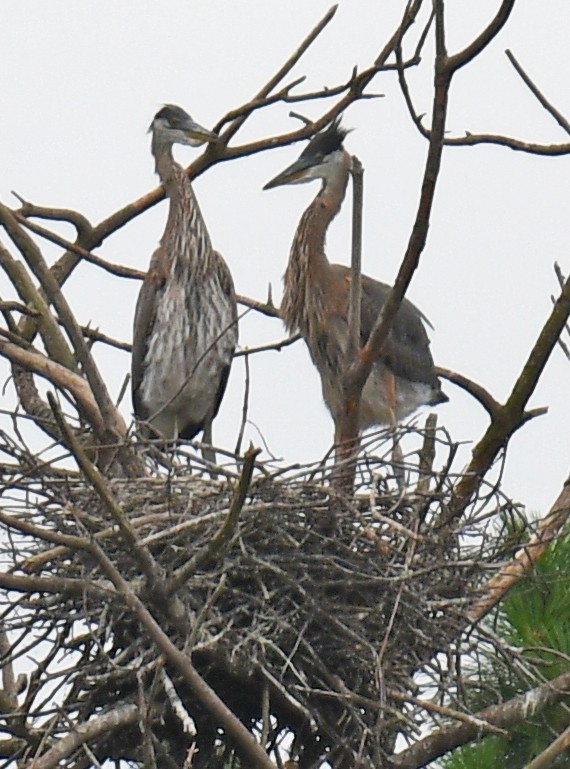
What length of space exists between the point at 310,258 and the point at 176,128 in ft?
2.89

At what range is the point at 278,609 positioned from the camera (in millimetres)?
3041

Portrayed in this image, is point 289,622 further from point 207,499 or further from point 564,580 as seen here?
point 564,580

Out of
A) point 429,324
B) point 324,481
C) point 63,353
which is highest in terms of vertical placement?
point 429,324

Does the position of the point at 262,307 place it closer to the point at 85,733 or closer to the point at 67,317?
the point at 67,317

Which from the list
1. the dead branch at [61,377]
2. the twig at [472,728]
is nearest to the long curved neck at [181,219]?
the dead branch at [61,377]

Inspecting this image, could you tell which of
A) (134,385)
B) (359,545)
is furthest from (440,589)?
(134,385)

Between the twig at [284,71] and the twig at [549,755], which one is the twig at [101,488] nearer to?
the twig at [549,755]

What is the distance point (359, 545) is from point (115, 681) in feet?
2.01

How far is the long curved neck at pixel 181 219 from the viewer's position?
18.3ft

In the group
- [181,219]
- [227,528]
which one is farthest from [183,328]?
[227,528]

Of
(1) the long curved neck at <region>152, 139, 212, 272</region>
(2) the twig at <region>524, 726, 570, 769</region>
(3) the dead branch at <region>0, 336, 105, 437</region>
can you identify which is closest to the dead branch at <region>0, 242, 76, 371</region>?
(3) the dead branch at <region>0, 336, 105, 437</region>

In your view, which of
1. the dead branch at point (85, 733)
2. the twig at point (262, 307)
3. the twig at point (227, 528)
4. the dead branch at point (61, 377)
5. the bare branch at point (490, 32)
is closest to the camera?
the twig at point (227, 528)

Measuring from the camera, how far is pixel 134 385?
217 inches

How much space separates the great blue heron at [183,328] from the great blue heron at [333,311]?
0.28m
